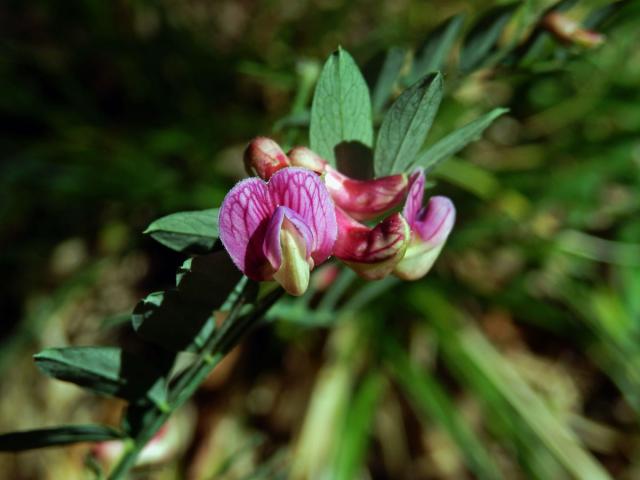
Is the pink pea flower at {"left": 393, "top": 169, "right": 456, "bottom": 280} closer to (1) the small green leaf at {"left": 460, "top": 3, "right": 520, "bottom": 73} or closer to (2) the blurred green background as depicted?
(1) the small green leaf at {"left": 460, "top": 3, "right": 520, "bottom": 73}

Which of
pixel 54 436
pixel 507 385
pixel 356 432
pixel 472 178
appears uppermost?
pixel 54 436

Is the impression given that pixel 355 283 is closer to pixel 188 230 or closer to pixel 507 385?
pixel 507 385

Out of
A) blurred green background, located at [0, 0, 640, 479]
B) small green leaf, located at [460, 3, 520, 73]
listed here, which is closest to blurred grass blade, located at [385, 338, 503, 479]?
blurred green background, located at [0, 0, 640, 479]

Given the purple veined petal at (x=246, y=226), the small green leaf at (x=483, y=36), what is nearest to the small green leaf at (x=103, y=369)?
the purple veined petal at (x=246, y=226)

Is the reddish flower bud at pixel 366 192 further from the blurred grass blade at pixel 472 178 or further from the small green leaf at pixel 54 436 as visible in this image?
the blurred grass blade at pixel 472 178

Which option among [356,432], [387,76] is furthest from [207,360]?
[356,432]

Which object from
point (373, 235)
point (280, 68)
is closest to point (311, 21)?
point (280, 68)
